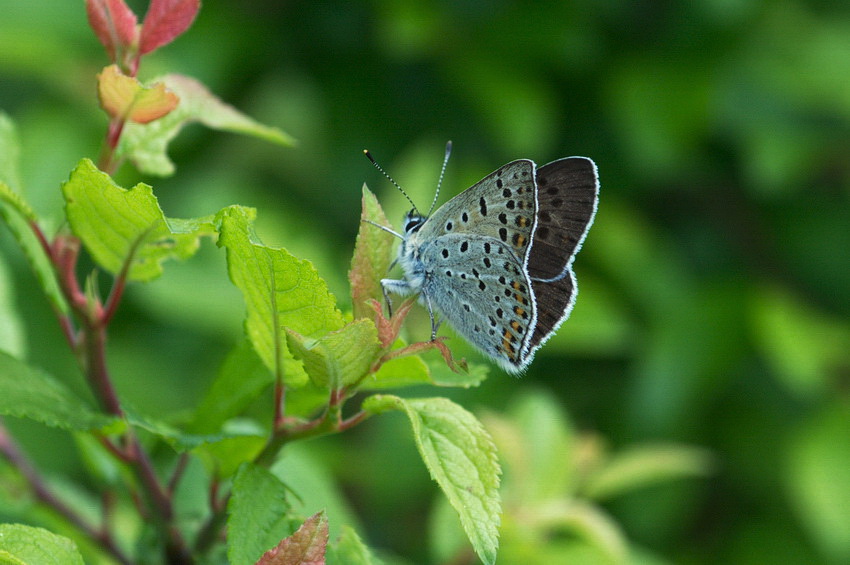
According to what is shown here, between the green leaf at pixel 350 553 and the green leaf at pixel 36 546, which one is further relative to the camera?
the green leaf at pixel 350 553

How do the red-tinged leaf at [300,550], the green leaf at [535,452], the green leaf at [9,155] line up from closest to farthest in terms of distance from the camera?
the red-tinged leaf at [300,550] → the green leaf at [9,155] → the green leaf at [535,452]

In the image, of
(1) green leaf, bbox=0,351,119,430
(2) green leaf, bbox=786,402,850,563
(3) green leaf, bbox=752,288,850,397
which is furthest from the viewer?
(3) green leaf, bbox=752,288,850,397

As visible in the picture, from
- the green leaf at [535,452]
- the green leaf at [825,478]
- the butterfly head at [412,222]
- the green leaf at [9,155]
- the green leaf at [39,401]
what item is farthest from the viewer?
the green leaf at [825,478]

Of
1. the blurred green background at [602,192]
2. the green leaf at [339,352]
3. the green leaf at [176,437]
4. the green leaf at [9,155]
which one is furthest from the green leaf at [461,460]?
the blurred green background at [602,192]

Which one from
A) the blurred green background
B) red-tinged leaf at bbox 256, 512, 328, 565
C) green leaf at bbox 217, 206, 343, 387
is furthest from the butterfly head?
the blurred green background

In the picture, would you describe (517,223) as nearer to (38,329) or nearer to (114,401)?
(114,401)

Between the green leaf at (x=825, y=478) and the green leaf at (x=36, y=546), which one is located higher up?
the green leaf at (x=36, y=546)

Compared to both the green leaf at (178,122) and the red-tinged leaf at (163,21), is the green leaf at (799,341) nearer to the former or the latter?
the green leaf at (178,122)

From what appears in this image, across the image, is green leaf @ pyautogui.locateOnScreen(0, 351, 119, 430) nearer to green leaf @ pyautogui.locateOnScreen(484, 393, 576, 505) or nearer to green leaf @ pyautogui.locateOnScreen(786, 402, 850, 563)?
green leaf @ pyautogui.locateOnScreen(484, 393, 576, 505)
